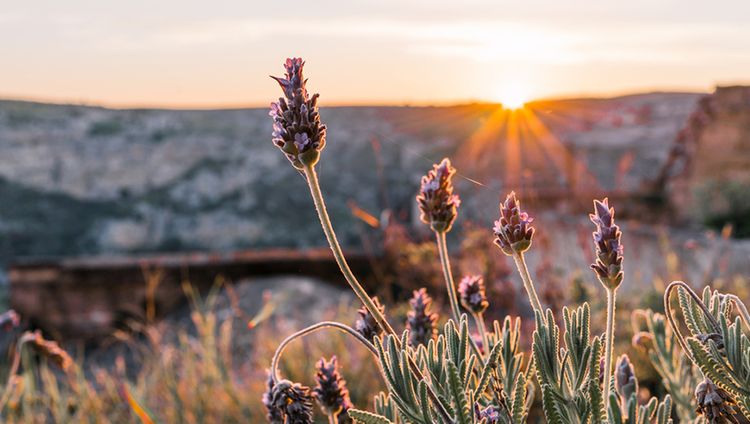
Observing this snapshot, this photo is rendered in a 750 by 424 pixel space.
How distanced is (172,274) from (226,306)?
631mm

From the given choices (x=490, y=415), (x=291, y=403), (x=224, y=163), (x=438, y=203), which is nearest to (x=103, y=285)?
(x=291, y=403)

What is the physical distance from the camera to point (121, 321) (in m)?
9.41

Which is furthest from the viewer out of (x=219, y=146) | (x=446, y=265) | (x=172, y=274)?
(x=219, y=146)

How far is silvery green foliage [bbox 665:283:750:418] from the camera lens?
3.37 feet

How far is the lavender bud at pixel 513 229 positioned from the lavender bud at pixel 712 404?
292mm

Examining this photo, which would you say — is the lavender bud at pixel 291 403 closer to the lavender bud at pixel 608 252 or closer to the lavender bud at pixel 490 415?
the lavender bud at pixel 490 415

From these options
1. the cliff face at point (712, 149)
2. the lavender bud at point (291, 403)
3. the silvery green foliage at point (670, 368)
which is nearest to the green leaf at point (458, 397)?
the lavender bud at point (291, 403)

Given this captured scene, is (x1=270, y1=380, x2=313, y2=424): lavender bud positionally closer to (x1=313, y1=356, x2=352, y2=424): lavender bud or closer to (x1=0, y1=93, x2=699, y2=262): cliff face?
(x1=313, y1=356, x2=352, y2=424): lavender bud

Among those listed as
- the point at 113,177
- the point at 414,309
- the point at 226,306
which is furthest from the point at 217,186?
the point at 414,309

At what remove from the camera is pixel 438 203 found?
1.17 meters

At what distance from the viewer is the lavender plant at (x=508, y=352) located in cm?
96

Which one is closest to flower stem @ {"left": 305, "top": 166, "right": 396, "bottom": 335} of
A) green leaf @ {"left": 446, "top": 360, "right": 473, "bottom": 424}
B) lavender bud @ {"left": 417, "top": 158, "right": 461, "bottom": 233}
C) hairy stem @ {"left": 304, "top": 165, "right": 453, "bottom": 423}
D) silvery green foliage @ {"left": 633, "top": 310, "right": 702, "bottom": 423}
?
hairy stem @ {"left": 304, "top": 165, "right": 453, "bottom": 423}

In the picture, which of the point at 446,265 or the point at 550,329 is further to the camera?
the point at 446,265

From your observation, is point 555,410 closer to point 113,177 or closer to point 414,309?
point 414,309
